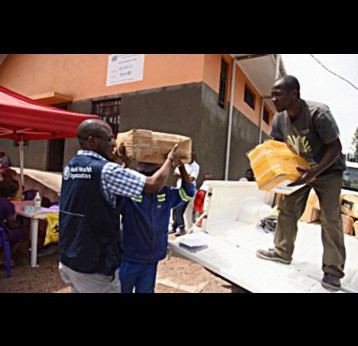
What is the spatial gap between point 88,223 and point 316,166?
1.89 m

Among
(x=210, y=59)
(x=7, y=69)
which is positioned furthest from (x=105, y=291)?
(x=7, y=69)

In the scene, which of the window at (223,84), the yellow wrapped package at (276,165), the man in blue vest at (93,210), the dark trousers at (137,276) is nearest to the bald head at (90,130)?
the man in blue vest at (93,210)

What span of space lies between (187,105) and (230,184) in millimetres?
4627

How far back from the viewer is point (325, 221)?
2.25m

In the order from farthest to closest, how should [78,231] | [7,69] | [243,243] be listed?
[7,69] → [243,243] → [78,231]

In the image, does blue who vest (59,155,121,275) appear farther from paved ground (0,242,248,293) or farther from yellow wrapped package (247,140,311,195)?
paved ground (0,242,248,293)

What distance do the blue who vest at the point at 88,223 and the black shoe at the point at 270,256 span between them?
1.38m

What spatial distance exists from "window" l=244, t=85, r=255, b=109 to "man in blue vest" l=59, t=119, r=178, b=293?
34.1 feet

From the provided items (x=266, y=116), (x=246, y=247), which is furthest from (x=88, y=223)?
(x=266, y=116)

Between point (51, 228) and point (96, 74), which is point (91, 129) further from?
point (96, 74)

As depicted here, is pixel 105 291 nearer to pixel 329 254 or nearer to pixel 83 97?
pixel 329 254

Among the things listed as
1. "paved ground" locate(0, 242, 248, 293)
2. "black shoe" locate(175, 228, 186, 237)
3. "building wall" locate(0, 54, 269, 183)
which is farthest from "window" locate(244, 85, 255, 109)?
"paved ground" locate(0, 242, 248, 293)

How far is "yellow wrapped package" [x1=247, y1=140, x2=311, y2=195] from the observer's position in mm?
2117

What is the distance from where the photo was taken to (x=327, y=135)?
7.03 feet
